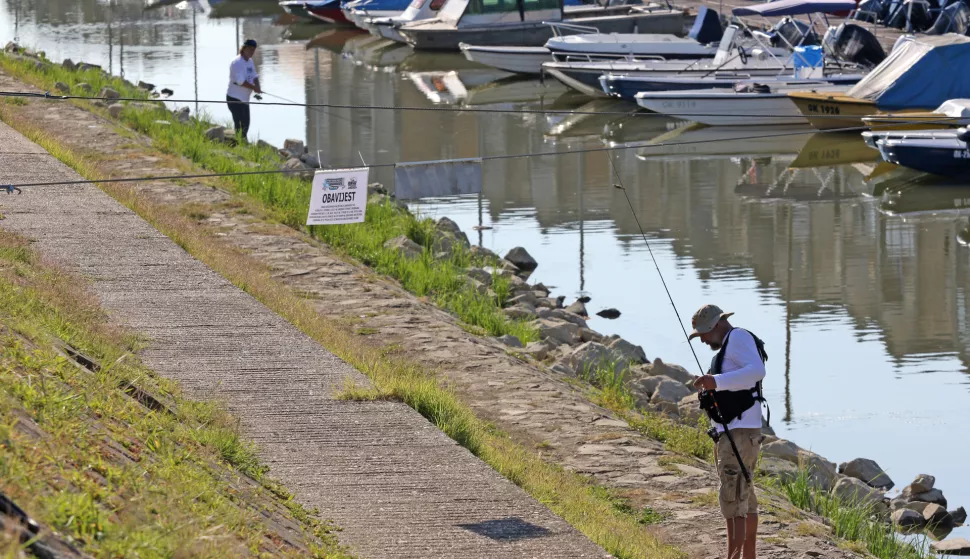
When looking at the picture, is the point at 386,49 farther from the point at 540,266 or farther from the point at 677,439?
the point at 677,439

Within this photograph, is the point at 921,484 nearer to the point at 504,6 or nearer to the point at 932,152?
the point at 932,152

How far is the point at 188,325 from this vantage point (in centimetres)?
1024

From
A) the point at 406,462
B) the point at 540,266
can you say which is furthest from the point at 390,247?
the point at 406,462

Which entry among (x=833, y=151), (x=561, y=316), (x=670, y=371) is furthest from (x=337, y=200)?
(x=833, y=151)

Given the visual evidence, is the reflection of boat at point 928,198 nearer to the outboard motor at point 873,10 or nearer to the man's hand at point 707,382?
the man's hand at point 707,382

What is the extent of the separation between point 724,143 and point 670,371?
661 inches

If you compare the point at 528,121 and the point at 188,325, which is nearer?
the point at 188,325

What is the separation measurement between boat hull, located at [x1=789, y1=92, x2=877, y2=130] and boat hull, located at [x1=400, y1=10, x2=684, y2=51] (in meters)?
13.8

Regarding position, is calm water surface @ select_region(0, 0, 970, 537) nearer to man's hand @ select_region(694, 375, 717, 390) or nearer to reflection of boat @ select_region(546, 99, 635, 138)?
reflection of boat @ select_region(546, 99, 635, 138)

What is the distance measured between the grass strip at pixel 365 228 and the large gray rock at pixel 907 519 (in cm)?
453

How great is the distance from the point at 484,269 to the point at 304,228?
2.26m

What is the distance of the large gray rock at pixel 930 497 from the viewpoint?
11.1 metres

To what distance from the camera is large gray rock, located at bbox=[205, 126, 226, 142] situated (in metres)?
22.0

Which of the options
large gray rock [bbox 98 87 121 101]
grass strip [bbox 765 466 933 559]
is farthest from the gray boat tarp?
large gray rock [bbox 98 87 121 101]
